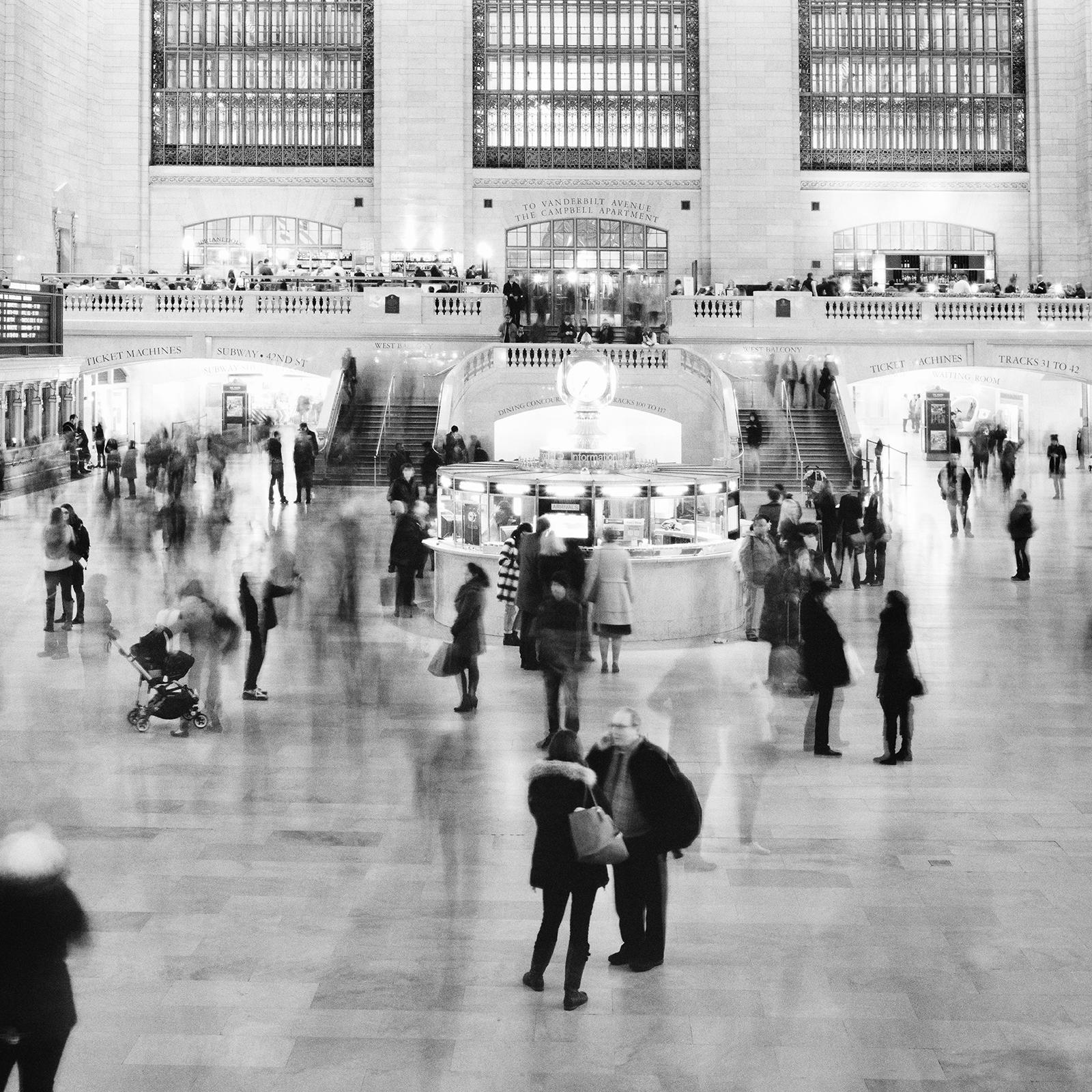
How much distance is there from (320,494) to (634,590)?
569 inches

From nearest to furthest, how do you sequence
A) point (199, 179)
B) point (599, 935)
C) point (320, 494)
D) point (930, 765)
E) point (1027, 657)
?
1. point (599, 935)
2. point (930, 765)
3. point (1027, 657)
4. point (320, 494)
5. point (199, 179)

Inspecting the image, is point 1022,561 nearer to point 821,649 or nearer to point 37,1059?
point 821,649

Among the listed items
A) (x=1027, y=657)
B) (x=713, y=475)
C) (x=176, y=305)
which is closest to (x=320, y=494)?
(x=176, y=305)

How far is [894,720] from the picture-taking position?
11688 mm

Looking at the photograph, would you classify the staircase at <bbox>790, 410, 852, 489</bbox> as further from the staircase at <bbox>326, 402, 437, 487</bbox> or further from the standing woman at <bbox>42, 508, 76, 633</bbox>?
the standing woman at <bbox>42, 508, 76, 633</bbox>

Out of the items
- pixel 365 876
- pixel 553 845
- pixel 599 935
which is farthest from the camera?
pixel 365 876

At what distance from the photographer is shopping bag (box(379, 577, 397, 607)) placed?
1861 cm

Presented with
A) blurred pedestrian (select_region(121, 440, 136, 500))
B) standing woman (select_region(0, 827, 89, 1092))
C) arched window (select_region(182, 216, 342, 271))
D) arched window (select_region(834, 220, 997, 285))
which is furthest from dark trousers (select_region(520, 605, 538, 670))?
arched window (select_region(834, 220, 997, 285))

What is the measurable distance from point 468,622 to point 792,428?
22.1 metres

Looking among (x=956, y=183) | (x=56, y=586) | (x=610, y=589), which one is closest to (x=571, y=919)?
(x=610, y=589)

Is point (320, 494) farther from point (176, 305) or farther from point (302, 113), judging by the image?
point (302, 113)

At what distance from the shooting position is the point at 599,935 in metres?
8.33

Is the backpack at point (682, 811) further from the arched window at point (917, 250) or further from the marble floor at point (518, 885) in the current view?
the arched window at point (917, 250)


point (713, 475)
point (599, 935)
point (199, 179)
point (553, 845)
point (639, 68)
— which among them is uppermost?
point (639, 68)
